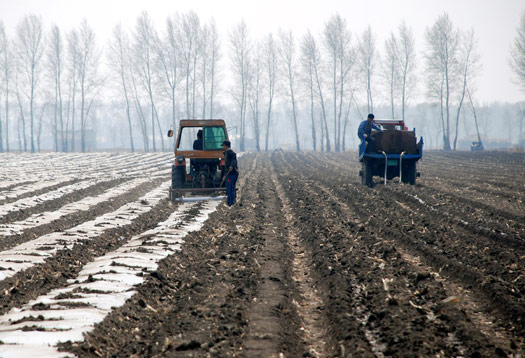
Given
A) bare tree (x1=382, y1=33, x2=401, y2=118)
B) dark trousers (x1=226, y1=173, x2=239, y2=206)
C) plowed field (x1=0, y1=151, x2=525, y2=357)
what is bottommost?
plowed field (x1=0, y1=151, x2=525, y2=357)

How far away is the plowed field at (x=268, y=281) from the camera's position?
12.9 ft

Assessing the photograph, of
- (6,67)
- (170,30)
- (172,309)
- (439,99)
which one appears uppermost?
(170,30)

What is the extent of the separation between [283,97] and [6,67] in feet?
102

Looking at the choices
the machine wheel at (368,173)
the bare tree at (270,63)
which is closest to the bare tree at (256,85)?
the bare tree at (270,63)

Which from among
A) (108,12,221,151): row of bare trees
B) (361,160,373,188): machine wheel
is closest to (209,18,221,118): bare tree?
(108,12,221,151): row of bare trees

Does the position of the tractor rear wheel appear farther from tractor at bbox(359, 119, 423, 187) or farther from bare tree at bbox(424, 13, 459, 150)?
bare tree at bbox(424, 13, 459, 150)

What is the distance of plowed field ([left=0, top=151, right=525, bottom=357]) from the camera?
3.94 m

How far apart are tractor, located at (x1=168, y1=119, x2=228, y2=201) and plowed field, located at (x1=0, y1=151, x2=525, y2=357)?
226cm

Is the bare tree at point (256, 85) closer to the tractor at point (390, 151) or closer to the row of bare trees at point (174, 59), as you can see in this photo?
the row of bare trees at point (174, 59)

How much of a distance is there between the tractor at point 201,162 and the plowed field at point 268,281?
2.26 meters

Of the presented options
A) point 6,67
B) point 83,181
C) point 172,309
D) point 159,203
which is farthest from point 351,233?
point 6,67

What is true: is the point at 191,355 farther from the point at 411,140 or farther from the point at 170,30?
the point at 170,30

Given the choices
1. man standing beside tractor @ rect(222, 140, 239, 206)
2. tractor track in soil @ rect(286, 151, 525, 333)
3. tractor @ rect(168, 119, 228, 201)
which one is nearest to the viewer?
tractor track in soil @ rect(286, 151, 525, 333)

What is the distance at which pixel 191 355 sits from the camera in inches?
144
